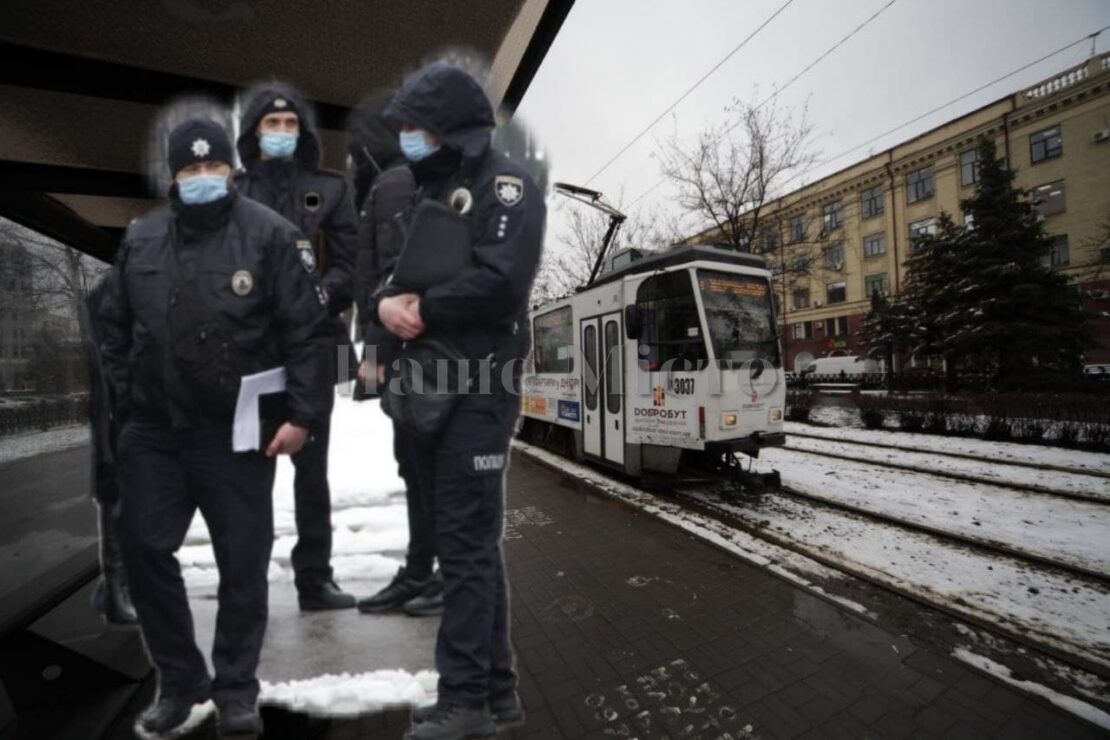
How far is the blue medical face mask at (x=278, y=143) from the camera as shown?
135cm

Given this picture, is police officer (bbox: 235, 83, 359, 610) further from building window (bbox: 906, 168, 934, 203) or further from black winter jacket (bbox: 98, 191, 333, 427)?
building window (bbox: 906, 168, 934, 203)

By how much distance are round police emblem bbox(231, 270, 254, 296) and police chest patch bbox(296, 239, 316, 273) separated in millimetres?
130

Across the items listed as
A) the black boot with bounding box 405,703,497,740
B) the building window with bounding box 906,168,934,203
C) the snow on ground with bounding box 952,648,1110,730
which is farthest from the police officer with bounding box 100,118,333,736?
the building window with bounding box 906,168,934,203

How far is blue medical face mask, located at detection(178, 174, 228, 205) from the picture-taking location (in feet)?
4.10

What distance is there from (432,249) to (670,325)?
5.51 m

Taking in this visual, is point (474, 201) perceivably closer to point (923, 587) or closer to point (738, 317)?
point (923, 587)

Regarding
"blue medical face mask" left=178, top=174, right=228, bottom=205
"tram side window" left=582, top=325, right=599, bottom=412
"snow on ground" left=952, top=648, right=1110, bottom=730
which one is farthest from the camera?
"tram side window" left=582, top=325, right=599, bottom=412

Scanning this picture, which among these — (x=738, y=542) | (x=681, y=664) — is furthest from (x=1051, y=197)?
(x=681, y=664)

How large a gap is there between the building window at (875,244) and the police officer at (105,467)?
135ft

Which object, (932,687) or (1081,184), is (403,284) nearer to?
(932,687)

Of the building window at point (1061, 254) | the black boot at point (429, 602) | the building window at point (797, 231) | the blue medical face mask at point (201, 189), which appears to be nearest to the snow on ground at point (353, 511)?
the black boot at point (429, 602)

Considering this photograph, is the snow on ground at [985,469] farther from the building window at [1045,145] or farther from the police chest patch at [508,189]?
the building window at [1045,145]

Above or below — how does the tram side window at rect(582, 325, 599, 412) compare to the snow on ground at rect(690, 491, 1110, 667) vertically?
above

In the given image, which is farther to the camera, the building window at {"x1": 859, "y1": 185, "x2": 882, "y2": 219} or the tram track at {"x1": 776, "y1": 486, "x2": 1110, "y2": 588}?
the building window at {"x1": 859, "y1": 185, "x2": 882, "y2": 219}
